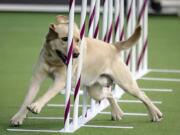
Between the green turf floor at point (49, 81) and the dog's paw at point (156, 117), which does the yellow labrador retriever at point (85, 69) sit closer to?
the dog's paw at point (156, 117)

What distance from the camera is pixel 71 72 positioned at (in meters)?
6.92

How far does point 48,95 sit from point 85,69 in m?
0.67

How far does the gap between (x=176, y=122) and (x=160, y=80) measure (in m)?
3.04

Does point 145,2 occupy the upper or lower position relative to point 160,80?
upper

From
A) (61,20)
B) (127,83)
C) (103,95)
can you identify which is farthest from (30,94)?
(127,83)

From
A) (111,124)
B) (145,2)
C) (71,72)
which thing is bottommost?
(111,124)

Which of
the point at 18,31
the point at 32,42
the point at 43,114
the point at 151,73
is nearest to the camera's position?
the point at 43,114

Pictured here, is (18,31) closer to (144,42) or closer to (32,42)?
(32,42)

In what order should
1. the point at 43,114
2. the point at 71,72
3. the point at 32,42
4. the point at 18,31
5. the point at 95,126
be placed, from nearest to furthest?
the point at 71,72 < the point at 95,126 < the point at 43,114 < the point at 32,42 < the point at 18,31

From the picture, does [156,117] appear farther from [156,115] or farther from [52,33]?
[52,33]

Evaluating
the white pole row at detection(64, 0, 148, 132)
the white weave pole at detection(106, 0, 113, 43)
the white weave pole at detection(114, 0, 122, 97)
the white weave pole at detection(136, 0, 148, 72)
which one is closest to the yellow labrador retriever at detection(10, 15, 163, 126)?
the white pole row at detection(64, 0, 148, 132)

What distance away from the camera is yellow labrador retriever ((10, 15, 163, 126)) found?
6.88m

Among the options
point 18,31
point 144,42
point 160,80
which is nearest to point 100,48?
point 160,80

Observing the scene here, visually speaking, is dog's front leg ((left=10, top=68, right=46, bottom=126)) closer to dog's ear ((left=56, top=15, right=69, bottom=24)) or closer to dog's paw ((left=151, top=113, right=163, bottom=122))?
dog's ear ((left=56, top=15, right=69, bottom=24))
